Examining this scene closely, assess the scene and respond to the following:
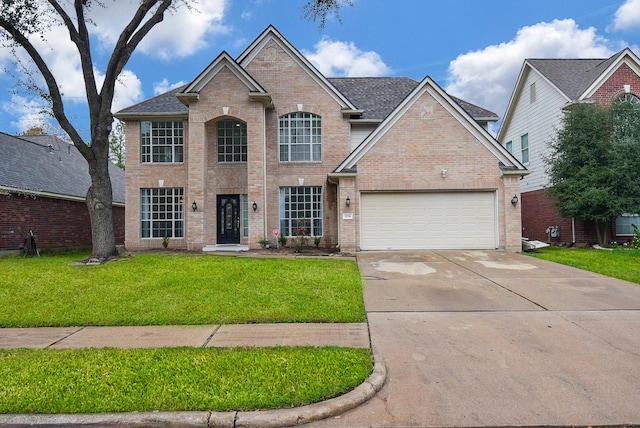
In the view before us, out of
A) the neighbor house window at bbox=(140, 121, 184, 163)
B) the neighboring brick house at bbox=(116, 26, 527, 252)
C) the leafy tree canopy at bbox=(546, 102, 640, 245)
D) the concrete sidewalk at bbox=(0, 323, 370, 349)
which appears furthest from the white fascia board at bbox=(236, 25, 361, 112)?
the concrete sidewalk at bbox=(0, 323, 370, 349)

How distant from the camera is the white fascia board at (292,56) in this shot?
1584 cm

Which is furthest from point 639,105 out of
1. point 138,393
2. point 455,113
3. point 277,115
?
point 138,393

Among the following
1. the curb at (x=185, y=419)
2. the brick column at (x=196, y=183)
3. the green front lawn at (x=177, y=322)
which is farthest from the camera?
the brick column at (x=196, y=183)

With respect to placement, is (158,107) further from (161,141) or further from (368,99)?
(368,99)

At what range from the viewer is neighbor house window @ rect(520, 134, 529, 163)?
20188 mm

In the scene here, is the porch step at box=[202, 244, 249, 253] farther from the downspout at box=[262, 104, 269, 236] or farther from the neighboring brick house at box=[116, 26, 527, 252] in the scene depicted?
the downspout at box=[262, 104, 269, 236]

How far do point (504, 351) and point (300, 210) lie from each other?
12053 millimetres

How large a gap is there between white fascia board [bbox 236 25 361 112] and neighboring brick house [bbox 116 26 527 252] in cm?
4

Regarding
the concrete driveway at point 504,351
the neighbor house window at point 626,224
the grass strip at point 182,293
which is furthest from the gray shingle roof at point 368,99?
the concrete driveway at point 504,351

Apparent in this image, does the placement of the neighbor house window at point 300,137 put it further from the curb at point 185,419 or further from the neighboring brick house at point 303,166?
the curb at point 185,419

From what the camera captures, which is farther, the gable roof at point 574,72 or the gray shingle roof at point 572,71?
the gray shingle roof at point 572,71

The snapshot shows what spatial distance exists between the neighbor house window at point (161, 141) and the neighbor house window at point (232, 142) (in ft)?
5.88

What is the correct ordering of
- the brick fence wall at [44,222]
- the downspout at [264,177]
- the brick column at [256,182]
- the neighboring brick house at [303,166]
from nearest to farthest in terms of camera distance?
1. the neighboring brick house at [303,166]
2. the brick fence wall at [44,222]
3. the brick column at [256,182]
4. the downspout at [264,177]

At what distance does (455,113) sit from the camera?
540 inches
